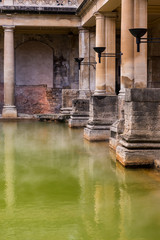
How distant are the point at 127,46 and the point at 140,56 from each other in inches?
15.9

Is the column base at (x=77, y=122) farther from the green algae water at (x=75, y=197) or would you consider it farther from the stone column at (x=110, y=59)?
the green algae water at (x=75, y=197)

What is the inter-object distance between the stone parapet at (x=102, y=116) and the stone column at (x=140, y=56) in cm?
190

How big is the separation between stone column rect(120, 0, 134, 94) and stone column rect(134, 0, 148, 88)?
105mm

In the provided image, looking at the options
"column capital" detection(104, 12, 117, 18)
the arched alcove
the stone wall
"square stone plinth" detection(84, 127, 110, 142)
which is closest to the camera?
"square stone plinth" detection(84, 127, 110, 142)

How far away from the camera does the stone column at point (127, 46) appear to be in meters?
Result: 8.73

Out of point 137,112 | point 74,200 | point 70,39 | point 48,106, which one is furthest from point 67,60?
point 74,200

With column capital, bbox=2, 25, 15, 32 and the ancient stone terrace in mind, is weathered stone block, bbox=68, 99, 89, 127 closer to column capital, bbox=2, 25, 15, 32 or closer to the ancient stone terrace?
the ancient stone terrace

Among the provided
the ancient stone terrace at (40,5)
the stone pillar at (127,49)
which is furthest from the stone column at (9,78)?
the stone pillar at (127,49)

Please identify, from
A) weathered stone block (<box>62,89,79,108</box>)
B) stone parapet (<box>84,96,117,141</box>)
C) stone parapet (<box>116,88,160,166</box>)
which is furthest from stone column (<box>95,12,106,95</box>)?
stone parapet (<box>116,88,160,166</box>)

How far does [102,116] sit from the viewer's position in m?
10.5

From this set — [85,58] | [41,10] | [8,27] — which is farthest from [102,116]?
[8,27]

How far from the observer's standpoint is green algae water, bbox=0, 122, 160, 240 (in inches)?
150

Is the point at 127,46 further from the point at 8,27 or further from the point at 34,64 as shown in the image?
the point at 34,64

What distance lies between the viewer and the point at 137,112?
680 centimetres
